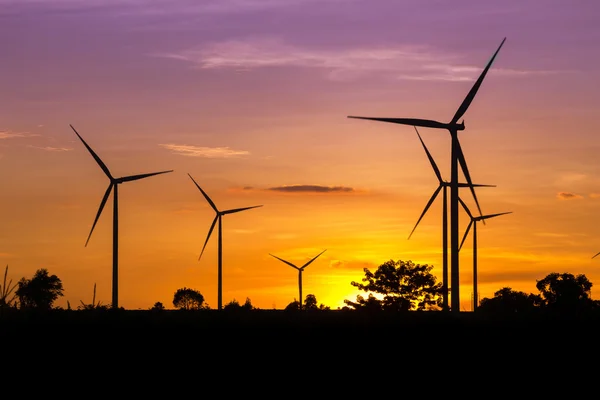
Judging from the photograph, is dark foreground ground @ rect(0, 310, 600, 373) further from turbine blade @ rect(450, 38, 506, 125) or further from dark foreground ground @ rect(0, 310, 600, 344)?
turbine blade @ rect(450, 38, 506, 125)

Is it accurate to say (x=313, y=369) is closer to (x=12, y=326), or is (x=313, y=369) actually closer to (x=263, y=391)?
(x=263, y=391)

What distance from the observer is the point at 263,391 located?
59562mm

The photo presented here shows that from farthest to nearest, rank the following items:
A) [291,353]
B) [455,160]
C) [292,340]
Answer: [455,160]
[292,340]
[291,353]

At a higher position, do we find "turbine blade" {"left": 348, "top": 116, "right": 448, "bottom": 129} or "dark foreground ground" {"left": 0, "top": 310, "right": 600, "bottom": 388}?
"turbine blade" {"left": 348, "top": 116, "right": 448, "bottom": 129}

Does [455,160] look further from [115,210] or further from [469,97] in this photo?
[115,210]

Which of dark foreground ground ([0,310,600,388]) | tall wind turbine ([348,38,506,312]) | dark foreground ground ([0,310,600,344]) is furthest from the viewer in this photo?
tall wind turbine ([348,38,506,312])

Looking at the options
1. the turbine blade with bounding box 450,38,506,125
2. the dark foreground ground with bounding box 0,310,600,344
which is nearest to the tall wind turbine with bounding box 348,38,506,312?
the turbine blade with bounding box 450,38,506,125

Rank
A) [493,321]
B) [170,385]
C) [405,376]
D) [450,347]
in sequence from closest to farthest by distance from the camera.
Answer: [170,385] < [405,376] < [450,347] < [493,321]

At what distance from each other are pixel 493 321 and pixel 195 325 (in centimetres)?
2101

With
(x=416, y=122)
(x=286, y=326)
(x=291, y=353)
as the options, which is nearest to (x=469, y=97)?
(x=416, y=122)

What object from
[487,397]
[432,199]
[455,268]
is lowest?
[487,397]

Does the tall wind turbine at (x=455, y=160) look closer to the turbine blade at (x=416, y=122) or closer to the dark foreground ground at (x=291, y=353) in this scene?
the turbine blade at (x=416, y=122)

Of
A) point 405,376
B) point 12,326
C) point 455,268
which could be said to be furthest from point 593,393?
point 455,268

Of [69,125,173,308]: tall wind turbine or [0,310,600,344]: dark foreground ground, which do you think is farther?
[69,125,173,308]: tall wind turbine
